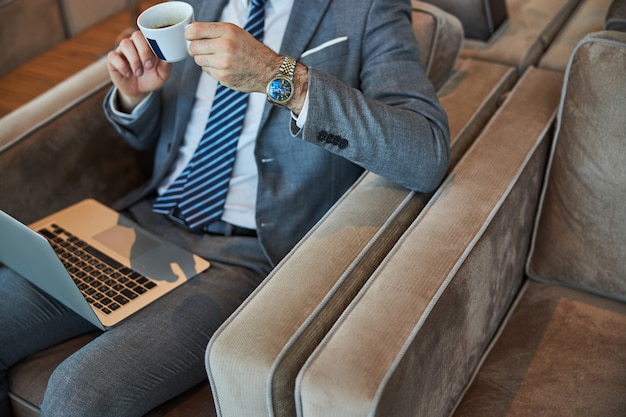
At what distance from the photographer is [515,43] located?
73.3 inches

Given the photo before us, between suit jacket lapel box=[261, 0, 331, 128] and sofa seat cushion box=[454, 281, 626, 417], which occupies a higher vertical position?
suit jacket lapel box=[261, 0, 331, 128]

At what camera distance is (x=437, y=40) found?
1633 mm

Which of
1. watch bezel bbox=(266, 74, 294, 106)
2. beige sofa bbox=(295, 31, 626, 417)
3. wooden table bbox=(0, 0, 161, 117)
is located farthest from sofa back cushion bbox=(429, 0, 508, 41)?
wooden table bbox=(0, 0, 161, 117)

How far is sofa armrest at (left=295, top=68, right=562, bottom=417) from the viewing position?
3.23ft

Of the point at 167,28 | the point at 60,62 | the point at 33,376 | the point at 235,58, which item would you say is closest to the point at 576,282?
the point at 235,58

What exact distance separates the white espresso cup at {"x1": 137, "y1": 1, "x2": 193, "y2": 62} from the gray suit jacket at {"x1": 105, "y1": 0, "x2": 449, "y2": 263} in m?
0.21

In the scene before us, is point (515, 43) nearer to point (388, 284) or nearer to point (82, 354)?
point (388, 284)

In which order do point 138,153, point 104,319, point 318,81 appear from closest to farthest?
1. point 318,81
2. point 104,319
3. point 138,153

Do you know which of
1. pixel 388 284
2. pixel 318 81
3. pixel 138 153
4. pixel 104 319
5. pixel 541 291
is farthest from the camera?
pixel 138 153

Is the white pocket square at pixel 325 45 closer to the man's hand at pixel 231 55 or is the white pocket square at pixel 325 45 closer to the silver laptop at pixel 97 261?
the man's hand at pixel 231 55

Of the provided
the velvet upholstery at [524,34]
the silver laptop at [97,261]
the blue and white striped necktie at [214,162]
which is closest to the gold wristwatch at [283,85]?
the blue and white striped necktie at [214,162]

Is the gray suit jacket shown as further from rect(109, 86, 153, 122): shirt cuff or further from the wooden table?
the wooden table

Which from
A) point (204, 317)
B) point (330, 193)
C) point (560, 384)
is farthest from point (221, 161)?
point (560, 384)

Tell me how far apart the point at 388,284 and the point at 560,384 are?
15.6 inches
